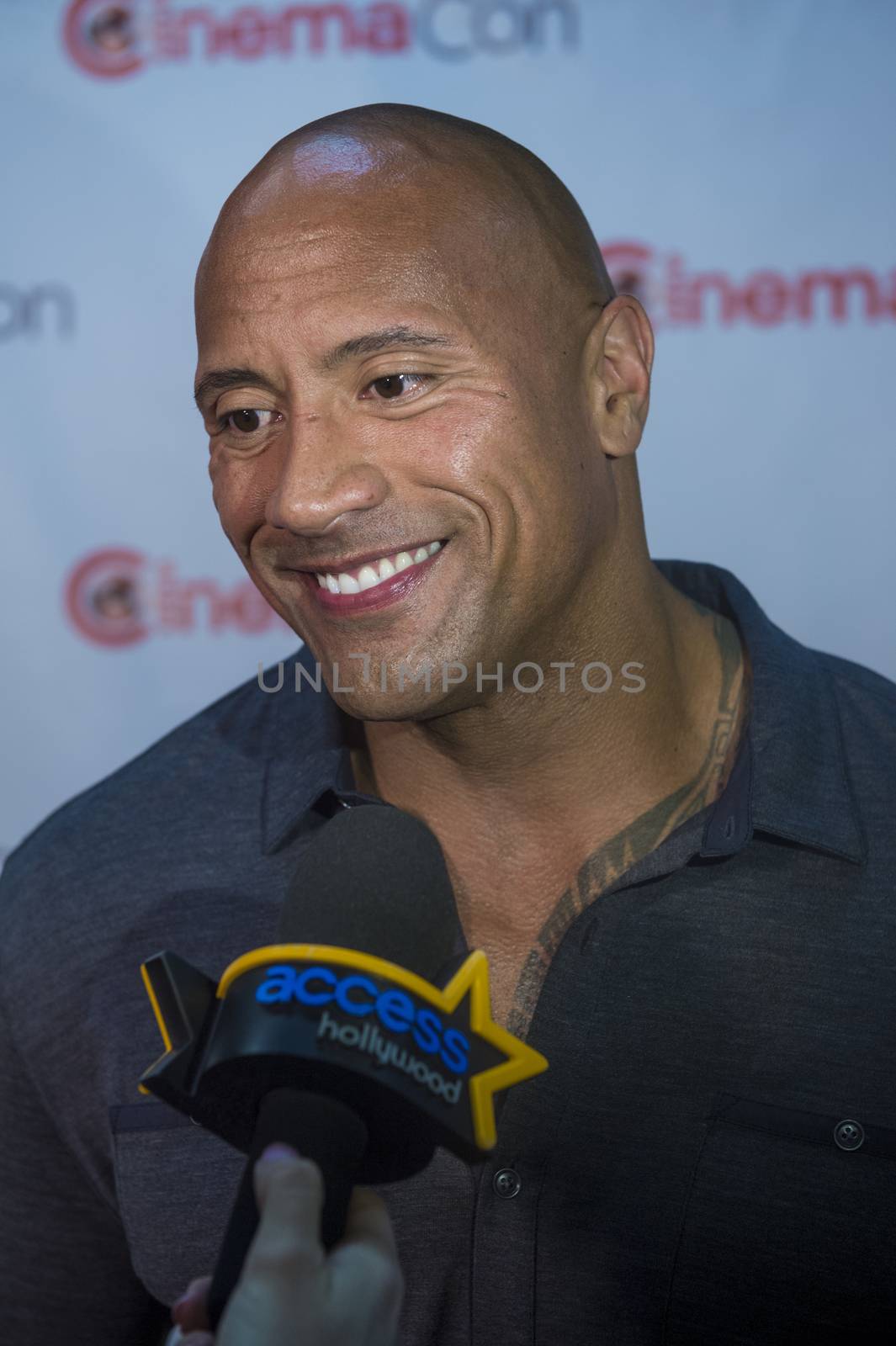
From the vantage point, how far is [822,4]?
6.91 feet

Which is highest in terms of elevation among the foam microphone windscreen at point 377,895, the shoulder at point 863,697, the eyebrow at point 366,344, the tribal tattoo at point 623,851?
the eyebrow at point 366,344

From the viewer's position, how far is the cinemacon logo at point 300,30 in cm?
215

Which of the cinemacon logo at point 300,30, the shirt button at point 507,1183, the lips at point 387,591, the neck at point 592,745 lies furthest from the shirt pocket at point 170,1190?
the cinemacon logo at point 300,30

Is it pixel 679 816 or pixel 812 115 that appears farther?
pixel 812 115

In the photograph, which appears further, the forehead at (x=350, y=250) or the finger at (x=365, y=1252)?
the forehead at (x=350, y=250)

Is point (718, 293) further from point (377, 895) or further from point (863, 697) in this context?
point (377, 895)

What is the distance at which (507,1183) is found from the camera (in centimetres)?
142

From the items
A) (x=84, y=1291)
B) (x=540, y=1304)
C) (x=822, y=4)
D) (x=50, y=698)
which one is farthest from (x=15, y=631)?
(x=822, y=4)

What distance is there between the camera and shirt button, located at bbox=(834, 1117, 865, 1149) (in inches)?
56.1

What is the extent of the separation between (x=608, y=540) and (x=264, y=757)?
504mm

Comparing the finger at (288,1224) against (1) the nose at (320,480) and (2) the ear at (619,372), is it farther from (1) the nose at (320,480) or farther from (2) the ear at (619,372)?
(2) the ear at (619,372)

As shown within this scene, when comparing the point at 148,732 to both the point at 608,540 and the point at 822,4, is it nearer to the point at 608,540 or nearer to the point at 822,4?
the point at 608,540

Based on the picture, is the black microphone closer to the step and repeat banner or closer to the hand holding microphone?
the hand holding microphone

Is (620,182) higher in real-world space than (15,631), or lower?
higher
